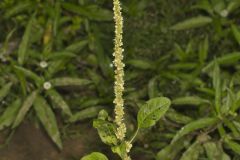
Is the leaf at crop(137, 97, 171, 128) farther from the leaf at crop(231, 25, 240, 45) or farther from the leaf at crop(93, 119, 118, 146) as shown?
the leaf at crop(231, 25, 240, 45)

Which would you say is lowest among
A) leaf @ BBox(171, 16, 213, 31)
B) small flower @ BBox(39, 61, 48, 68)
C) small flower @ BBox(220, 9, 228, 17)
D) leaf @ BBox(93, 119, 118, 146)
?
leaf @ BBox(93, 119, 118, 146)

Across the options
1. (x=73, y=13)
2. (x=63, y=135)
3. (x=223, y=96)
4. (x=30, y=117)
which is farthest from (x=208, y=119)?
(x=73, y=13)

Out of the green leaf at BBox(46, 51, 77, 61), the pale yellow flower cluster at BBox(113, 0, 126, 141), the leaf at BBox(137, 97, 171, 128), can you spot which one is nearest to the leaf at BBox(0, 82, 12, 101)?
the green leaf at BBox(46, 51, 77, 61)

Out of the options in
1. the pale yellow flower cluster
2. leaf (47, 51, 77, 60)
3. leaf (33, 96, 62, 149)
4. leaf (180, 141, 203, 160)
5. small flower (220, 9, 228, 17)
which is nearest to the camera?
the pale yellow flower cluster

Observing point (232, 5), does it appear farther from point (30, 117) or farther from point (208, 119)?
point (30, 117)

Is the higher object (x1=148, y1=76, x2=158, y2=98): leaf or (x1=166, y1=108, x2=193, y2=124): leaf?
(x1=148, y1=76, x2=158, y2=98): leaf

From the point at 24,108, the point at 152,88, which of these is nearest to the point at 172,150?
the point at 152,88

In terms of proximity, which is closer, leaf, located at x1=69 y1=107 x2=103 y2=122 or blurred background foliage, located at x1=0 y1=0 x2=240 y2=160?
blurred background foliage, located at x1=0 y1=0 x2=240 y2=160

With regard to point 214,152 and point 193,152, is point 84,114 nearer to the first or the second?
point 193,152
